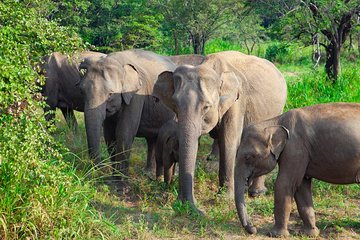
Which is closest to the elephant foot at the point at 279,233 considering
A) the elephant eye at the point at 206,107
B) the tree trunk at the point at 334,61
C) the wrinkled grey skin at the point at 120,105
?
the elephant eye at the point at 206,107

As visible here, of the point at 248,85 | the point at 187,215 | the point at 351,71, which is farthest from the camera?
the point at 351,71

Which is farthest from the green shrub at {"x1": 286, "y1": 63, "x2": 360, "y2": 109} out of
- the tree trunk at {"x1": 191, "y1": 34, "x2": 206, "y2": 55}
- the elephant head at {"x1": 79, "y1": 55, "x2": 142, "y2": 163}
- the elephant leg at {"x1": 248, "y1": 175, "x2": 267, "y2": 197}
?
the tree trunk at {"x1": 191, "y1": 34, "x2": 206, "y2": 55}

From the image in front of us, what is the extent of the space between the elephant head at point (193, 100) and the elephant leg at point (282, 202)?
84cm

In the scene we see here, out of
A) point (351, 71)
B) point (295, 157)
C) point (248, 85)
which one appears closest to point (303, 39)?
point (351, 71)

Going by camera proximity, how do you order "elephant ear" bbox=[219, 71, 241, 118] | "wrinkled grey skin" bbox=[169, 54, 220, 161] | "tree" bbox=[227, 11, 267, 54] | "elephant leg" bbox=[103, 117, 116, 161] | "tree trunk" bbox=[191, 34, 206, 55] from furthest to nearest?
"tree" bbox=[227, 11, 267, 54]
"tree trunk" bbox=[191, 34, 206, 55]
"wrinkled grey skin" bbox=[169, 54, 220, 161]
"elephant leg" bbox=[103, 117, 116, 161]
"elephant ear" bbox=[219, 71, 241, 118]

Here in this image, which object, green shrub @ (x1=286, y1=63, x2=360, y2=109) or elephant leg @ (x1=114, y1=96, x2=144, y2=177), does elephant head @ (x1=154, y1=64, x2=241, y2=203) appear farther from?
green shrub @ (x1=286, y1=63, x2=360, y2=109)

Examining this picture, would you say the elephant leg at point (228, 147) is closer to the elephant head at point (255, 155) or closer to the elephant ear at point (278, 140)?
the elephant head at point (255, 155)

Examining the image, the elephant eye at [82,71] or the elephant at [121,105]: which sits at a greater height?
the elephant eye at [82,71]

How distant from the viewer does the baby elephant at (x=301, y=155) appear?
5711 millimetres

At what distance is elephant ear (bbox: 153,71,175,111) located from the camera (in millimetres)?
6777

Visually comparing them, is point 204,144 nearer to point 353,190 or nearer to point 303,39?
point 353,190

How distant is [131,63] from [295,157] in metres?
2.99

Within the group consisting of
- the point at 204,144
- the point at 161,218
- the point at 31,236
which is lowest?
the point at 204,144

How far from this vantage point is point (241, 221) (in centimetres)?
579
